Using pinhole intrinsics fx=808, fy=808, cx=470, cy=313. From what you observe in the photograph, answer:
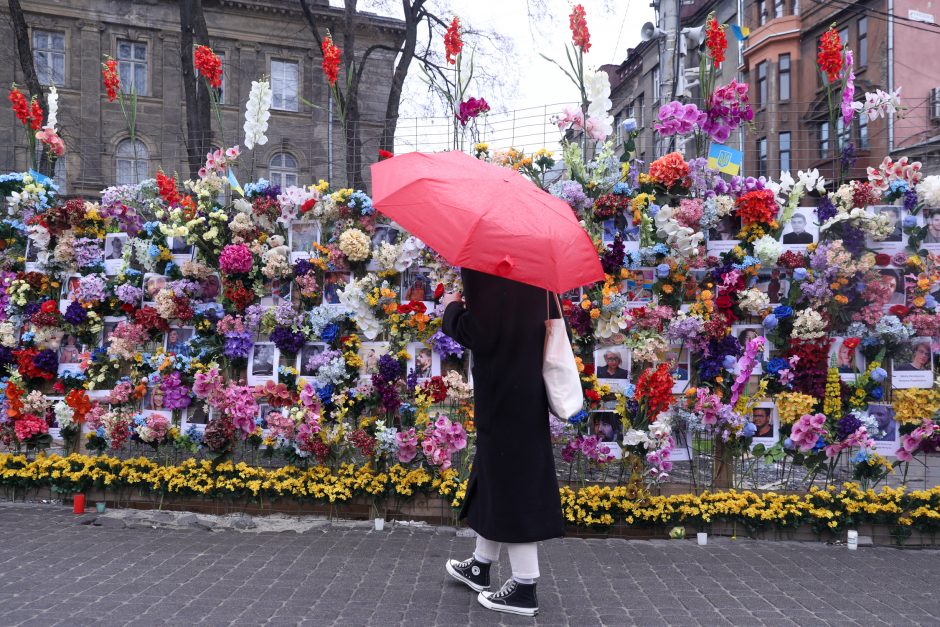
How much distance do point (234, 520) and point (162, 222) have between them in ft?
7.84

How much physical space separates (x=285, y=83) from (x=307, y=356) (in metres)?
26.3

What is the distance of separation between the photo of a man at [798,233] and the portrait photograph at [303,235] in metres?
3.50

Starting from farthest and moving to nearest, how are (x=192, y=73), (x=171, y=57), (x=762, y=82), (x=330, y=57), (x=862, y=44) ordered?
(x=762, y=82)
(x=171, y=57)
(x=862, y=44)
(x=192, y=73)
(x=330, y=57)

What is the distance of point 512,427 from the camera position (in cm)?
415

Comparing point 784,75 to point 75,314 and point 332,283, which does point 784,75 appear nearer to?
point 332,283

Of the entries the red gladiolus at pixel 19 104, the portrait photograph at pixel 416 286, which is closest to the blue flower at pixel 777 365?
the portrait photograph at pixel 416 286

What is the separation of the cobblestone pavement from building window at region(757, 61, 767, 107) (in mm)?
32853

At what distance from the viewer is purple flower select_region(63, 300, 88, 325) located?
20.9 feet

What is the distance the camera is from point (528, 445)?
4.16m

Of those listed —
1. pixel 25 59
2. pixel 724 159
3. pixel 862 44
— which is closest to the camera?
pixel 724 159

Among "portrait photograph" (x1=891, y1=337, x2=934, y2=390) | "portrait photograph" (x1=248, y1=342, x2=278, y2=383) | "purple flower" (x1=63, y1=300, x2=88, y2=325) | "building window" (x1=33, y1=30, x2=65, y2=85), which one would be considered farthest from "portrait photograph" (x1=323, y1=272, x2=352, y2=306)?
"building window" (x1=33, y1=30, x2=65, y2=85)

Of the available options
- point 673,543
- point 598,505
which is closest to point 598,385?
point 598,505

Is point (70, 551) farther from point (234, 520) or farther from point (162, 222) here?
point (162, 222)

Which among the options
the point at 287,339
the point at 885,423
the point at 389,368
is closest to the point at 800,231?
the point at 885,423
